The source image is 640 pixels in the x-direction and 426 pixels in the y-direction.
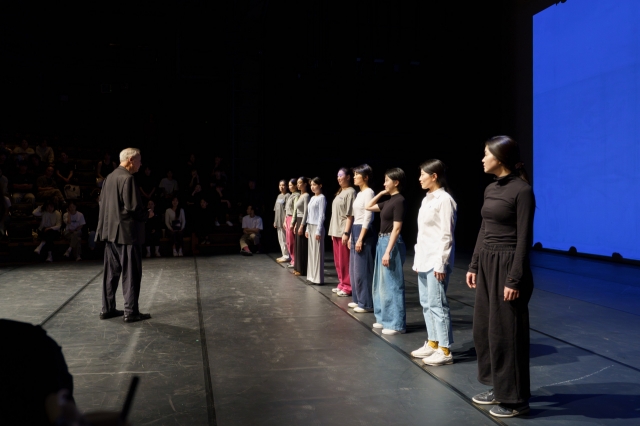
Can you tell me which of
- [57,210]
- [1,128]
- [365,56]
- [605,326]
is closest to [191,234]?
[57,210]

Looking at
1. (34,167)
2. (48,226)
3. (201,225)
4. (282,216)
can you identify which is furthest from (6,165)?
(282,216)

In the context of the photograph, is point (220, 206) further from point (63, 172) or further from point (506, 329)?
point (506, 329)

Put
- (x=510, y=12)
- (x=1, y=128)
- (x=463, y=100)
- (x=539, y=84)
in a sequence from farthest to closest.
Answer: (x=1, y=128)
(x=463, y=100)
(x=510, y=12)
(x=539, y=84)

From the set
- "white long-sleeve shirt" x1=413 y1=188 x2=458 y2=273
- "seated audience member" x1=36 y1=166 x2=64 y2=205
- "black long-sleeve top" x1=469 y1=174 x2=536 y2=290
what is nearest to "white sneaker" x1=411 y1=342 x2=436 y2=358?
"white long-sleeve shirt" x1=413 y1=188 x2=458 y2=273

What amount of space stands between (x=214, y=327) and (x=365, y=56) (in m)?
10.1

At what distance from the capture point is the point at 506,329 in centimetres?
285

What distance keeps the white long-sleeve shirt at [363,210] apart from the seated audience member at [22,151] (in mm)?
9657

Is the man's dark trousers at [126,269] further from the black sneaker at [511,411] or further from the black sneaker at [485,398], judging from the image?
the black sneaker at [511,411]

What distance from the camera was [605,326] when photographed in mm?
4988

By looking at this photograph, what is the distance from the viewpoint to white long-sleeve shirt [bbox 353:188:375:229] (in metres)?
5.44

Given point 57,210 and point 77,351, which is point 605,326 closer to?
point 77,351

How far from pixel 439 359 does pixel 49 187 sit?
34.5 feet

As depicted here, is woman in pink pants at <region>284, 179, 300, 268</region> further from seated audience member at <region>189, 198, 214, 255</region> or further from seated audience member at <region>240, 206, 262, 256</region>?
seated audience member at <region>189, 198, 214, 255</region>

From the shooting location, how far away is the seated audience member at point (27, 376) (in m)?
0.96
